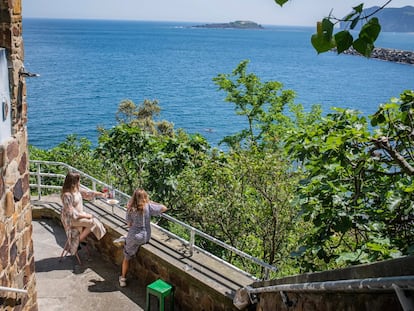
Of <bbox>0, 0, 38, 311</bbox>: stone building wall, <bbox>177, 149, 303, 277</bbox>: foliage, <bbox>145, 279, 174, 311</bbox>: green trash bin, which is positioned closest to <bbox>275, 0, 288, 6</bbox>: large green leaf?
<bbox>0, 0, 38, 311</bbox>: stone building wall

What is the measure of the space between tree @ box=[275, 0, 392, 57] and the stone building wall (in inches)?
136

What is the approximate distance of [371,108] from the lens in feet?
167

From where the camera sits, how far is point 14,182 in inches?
181

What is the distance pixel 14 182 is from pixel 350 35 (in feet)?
12.8

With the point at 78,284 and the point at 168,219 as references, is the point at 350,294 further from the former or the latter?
the point at 78,284

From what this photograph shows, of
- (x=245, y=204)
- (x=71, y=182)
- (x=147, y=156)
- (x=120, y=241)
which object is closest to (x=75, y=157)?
(x=147, y=156)

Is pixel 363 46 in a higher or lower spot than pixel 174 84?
higher

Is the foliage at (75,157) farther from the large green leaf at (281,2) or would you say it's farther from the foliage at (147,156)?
the large green leaf at (281,2)

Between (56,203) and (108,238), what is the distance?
1.84 meters

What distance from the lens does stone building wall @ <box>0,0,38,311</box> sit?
4.28 metres

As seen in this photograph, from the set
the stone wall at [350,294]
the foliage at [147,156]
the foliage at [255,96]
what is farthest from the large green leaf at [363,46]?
the foliage at [255,96]

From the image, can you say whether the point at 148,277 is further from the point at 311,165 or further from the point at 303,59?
the point at 303,59

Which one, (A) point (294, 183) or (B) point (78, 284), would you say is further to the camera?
(A) point (294, 183)

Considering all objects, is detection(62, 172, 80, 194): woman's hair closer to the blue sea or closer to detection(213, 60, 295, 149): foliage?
detection(213, 60, 295, 149): foliage
